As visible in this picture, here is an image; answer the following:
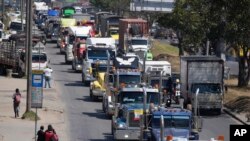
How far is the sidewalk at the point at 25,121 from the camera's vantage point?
40688 millimetres

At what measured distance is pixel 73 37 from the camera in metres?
82.9

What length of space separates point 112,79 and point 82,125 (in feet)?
17.1

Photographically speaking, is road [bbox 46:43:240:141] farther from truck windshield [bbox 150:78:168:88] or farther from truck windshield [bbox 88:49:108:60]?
truck windshield [bbox 150:78:168:88]

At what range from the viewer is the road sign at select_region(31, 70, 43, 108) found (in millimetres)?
42628

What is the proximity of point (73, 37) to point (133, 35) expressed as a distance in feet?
17.4

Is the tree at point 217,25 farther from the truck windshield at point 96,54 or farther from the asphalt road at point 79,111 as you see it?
the asphalt road at point 79,111

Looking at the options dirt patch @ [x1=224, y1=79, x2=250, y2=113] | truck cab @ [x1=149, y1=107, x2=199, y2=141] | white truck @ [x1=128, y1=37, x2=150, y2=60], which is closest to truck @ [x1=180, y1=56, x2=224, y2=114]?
dirt patch @ [x1=224, y1=79, x2=250, y2=113]

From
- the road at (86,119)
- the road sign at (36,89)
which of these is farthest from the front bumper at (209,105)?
the road sign at (36,89)

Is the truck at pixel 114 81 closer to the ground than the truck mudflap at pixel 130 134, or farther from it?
farther from it

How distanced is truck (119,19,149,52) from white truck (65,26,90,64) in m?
3.20

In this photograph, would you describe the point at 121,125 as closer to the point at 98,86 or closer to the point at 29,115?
the point at 29,115

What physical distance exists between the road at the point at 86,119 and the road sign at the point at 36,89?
1777mm

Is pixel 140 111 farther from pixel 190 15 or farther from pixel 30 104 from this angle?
pixel 190 15

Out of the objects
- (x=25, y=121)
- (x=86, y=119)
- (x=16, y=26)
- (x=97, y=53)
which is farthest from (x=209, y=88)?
(x=16, y=26)
